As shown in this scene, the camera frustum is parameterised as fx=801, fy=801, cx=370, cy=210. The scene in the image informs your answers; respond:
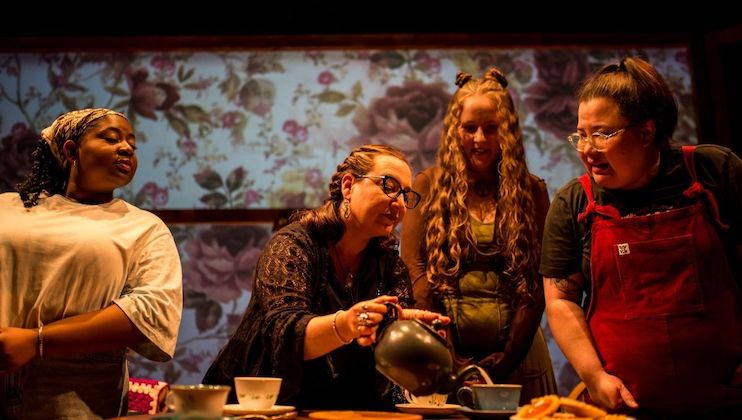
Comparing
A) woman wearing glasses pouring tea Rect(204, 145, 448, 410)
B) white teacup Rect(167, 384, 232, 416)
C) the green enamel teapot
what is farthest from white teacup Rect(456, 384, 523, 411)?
white teacup Rect(167, 384, 232, 416)

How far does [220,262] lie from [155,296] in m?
1.99

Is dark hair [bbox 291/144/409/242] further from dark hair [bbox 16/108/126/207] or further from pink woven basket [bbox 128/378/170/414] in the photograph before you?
pink woven basket [bbox 128/378/170/414]

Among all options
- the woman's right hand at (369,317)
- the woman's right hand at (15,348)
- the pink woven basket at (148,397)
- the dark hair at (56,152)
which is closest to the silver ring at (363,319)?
the woman's right hand at (369,317)

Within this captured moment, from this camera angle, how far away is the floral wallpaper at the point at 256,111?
4086 millimetres

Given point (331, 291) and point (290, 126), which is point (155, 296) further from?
point (290, 126)

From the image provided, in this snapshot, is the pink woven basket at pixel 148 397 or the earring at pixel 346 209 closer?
the earring at pixel 346 209

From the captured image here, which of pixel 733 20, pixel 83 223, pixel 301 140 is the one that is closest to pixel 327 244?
pixel 83 223

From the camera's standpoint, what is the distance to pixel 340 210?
237 cm

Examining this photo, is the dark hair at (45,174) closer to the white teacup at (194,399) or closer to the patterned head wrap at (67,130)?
the patterned head wrap at (67,130)

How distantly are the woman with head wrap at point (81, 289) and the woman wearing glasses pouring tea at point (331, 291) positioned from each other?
24 cm

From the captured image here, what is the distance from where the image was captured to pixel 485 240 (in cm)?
276

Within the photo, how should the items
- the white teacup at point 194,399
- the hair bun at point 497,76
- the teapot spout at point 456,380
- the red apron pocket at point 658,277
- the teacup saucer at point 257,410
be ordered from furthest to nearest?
the hair bun at point 497,76 → the red apron pocket at point 658,277 → the teacup saucer at point 257,410 → the teapot spout at point 456,380 → the white teacup at point 194,399

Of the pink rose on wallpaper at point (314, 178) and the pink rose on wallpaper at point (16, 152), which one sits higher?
the pink rose on wallpaper at point (16, 152)

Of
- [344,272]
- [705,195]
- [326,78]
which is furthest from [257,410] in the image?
[326,78]
